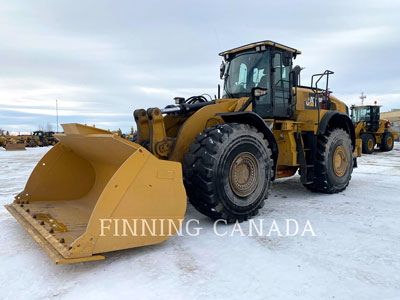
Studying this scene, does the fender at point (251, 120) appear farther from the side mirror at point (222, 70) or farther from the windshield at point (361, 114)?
the windshield at point (361, 114)

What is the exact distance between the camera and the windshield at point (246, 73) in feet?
17.5

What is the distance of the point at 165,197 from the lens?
3.29 metres

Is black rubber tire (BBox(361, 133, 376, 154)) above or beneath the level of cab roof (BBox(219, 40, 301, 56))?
beneath

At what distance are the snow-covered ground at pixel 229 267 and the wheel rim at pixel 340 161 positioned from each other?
194 cm

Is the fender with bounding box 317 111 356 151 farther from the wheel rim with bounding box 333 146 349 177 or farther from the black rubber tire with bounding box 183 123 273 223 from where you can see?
the black rubber tire with bounding box 183 123 273 223

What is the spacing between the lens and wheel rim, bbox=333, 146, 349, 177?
629cm

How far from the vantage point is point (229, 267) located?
297 cm

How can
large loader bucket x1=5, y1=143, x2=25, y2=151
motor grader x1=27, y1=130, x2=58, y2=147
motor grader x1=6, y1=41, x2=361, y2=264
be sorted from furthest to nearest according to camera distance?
motor grader x1=27, y1=130, x2=58, y2=147, large loader bucket x1=5, y1=143, x2=25, y2=151, motor grader x1=6, y1=41, x2=361, y2=264

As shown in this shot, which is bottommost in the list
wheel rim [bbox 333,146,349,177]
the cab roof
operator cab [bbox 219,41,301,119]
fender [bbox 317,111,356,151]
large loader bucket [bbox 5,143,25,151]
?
large loader bucket [bbox 5,143,25,151]

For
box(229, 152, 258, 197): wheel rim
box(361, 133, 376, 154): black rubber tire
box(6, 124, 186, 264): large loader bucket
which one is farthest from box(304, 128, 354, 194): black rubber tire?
box(361, 133, 376, 154): black rubber tire

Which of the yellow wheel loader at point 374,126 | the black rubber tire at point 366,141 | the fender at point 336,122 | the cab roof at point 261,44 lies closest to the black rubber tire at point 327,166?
the fender at point 336,122

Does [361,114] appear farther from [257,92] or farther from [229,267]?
[229,267]

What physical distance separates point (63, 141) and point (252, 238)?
2.80 metres

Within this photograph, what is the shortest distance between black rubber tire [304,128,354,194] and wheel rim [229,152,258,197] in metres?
2.11
